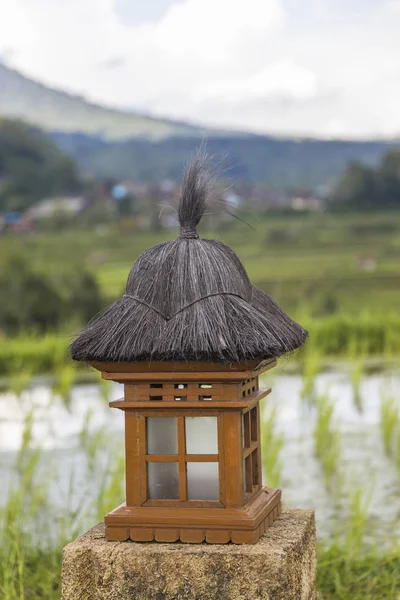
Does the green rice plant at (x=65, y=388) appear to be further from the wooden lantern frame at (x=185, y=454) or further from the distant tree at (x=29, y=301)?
the wooden lantern frame at (x=185, y=454)

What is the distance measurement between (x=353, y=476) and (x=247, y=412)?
2.54 m

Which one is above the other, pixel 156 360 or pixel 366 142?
pixel 366 142

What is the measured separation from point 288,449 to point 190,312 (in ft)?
10.7

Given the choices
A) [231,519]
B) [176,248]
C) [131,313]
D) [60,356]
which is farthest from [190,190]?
[60,356]

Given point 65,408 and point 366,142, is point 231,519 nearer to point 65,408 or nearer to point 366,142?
point 65,408

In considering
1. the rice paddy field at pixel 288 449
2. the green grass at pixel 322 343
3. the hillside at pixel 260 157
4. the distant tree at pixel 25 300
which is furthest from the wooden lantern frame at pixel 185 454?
the hillside at pixel 260 157

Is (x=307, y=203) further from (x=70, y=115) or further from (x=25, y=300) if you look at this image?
(x=25, y=300)

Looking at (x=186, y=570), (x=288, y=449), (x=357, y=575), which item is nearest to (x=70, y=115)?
(x=288, y=449)

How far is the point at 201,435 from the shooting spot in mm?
2324

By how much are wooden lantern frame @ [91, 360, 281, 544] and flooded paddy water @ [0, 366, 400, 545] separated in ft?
3.60

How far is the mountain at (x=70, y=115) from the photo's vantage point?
50.5 feet

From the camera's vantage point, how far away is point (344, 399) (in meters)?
6.50

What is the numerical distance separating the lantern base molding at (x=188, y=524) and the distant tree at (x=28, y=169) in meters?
12.0

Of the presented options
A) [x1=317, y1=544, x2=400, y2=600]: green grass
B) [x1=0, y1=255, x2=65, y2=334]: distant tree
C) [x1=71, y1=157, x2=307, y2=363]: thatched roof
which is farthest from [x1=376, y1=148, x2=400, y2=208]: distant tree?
[x1=71, y1=157, x2=307, y2=363]: thatched roof
